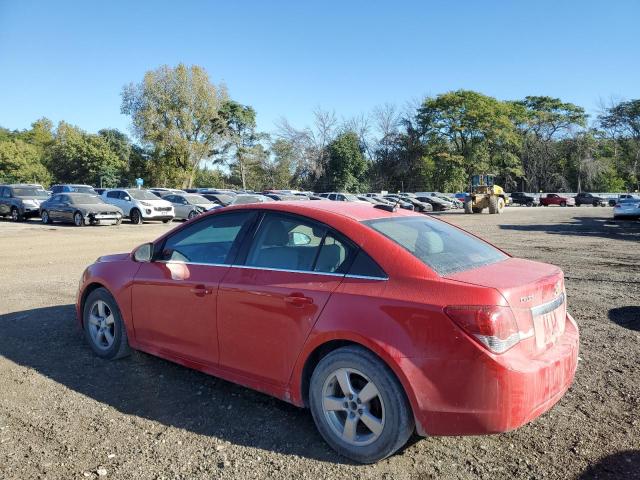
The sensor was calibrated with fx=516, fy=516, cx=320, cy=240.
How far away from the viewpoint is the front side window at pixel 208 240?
155 inches

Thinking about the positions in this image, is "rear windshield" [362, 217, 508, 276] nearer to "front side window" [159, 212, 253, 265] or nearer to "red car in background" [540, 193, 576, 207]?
"front side window" [159, 212, 253, 265]

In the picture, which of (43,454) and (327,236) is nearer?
(43,454)

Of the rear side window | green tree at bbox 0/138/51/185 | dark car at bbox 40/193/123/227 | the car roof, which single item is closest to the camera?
the rear side window

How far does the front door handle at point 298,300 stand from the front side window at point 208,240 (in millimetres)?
710

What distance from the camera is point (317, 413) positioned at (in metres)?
3.23

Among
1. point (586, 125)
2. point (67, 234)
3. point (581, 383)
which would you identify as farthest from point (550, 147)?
point (581, 383)

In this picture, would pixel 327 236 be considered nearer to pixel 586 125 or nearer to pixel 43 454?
pixel 43 454

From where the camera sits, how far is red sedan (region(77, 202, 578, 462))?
2.77 meters

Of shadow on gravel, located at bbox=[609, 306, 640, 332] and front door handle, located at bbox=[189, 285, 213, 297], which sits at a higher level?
front door handle, located at bbox=[189, 285, 213, 297]

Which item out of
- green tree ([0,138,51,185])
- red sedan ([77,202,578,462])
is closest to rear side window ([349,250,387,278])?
red sedan ([77,202,578,462])

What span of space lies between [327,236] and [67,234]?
18085mm

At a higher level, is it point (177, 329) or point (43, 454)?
point (177, 329)

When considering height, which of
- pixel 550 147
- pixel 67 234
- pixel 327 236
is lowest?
pixel 67 234

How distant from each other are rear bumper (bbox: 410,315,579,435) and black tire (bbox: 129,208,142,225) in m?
24.5
